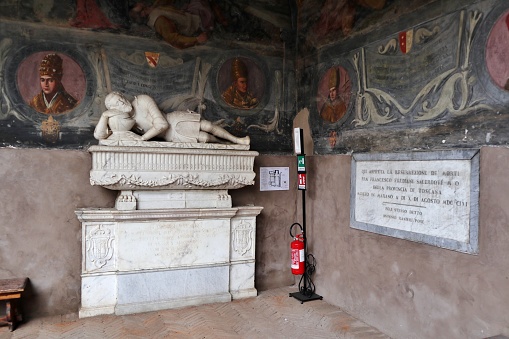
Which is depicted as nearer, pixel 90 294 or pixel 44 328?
pixel 44 328

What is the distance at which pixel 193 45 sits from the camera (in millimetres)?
4676

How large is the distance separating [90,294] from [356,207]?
288 cm

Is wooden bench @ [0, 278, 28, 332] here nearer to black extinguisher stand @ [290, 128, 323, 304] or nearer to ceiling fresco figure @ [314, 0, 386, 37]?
black extinguisher stand @ [290, 128, 323, 304]

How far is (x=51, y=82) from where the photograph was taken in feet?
13.3

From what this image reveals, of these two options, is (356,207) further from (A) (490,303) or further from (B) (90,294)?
(B) (90,294)

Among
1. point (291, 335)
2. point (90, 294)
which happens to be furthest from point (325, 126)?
point (90, 294)

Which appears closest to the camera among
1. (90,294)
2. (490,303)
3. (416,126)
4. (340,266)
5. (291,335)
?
(490,303)

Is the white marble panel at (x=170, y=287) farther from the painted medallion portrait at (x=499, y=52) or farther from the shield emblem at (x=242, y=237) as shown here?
the painted medallion portrait at (x=499, y=52)

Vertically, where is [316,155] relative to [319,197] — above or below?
above

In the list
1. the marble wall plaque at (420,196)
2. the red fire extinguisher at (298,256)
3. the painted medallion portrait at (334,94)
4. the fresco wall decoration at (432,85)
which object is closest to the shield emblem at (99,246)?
the red fire extinguisher at (298,256)

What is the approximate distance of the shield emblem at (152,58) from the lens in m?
4.46

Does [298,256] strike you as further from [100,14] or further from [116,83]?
[100,14]

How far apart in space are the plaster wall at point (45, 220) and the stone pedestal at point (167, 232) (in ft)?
0.79

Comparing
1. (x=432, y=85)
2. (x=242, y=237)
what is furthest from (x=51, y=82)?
(x=432, y=85)
